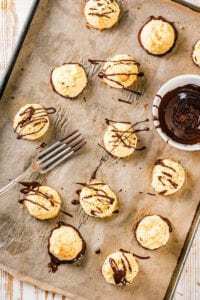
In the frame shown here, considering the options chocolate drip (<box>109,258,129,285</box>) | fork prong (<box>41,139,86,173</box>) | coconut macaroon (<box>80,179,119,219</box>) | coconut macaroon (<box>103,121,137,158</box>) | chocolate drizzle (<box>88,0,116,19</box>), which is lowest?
chocolate drip (<box>109,258,129,285</box>)

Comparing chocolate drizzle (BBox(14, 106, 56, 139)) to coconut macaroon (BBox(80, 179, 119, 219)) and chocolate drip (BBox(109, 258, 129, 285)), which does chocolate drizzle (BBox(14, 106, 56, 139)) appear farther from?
chocolate drip (BBox(109, 258, 129, 285))

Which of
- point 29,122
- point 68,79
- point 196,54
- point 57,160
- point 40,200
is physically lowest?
point 40,200

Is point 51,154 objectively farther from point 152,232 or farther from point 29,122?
point 152,232

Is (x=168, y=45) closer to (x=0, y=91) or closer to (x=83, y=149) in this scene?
(x=83, y=149)

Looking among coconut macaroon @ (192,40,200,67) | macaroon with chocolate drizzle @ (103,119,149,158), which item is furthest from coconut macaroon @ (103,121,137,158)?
coconut macaroon @ (192,40,200,67)

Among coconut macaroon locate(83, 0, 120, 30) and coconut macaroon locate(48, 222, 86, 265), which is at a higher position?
coconut macaroon locate(83, 0, 120, 30)

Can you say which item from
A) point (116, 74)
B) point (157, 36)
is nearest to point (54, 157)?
point (116, 74)

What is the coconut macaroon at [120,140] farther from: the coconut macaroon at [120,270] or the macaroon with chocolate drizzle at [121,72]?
the coconut macaroon at [120,270]
